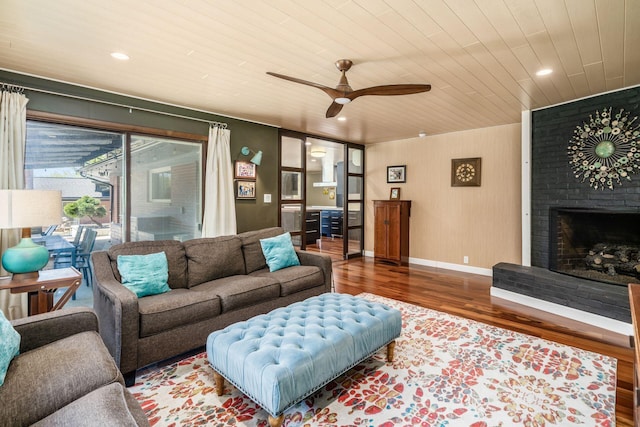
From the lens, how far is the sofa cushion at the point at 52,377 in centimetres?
122

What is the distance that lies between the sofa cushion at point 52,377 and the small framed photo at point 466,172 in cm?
544

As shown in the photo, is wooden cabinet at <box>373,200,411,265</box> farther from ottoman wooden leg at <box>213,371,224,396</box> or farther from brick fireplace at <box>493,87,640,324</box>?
ottoman wooden leg at <box>213,371,224,396</box>

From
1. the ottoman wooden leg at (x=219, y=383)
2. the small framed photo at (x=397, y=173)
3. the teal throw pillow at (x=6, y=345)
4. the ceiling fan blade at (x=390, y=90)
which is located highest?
the ceiling fan blade at (x=390, y=90)

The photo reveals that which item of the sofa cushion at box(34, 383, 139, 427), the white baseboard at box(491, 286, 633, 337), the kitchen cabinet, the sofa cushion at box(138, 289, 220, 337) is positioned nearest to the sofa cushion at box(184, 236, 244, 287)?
the sofa cushion at box(138, 289, 220, 337)

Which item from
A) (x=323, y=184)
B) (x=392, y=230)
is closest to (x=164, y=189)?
(x=392, y=230)

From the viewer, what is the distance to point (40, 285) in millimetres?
2396

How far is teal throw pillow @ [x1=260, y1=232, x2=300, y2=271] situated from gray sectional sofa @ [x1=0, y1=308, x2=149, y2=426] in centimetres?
196

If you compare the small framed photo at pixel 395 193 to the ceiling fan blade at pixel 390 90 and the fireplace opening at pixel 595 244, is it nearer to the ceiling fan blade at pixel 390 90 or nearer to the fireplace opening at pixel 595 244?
the fireplace opening at pixel 595 244

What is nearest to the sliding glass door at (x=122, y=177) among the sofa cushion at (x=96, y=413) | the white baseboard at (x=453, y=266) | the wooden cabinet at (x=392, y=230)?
the sofa cushion at (x=96, y=413)

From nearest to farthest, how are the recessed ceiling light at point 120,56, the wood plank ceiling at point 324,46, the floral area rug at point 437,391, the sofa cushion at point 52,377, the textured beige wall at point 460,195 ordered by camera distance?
1. the sofa cushion at point 52,377
2. the floral area rug at point 437,391
3. the wood plank ceiling at point 324,46
4. the recessed ceiling light at point 120,56
5. the textured beige wall at point 460,195

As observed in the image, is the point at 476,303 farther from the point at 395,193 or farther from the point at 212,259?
the point at 212,259

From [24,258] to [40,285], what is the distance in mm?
281

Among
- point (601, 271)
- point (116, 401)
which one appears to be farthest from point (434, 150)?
point (116, 401)

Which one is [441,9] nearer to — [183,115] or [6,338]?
[6,338]
